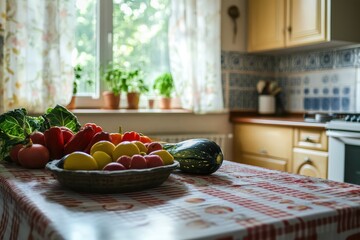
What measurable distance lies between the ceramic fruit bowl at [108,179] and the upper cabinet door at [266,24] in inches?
106

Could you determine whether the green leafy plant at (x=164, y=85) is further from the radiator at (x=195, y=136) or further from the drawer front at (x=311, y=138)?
the drawer front at (x=311, y=138)

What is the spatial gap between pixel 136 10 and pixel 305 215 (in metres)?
2.95

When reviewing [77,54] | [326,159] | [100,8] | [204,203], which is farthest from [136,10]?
[204,203]

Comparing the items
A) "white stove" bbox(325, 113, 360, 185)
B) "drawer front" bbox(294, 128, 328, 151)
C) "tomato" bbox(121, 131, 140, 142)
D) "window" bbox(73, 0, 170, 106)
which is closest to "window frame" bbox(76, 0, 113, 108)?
"window" bbox(73, 0, 170, 106)

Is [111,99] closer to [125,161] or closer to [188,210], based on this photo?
[125,161]

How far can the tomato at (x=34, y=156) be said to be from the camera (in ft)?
4.01

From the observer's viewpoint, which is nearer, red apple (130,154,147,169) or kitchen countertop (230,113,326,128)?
red apple (130,154,147,169)

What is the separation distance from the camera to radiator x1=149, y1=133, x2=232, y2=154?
327cm

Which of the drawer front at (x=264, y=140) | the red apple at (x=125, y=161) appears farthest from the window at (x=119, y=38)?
the red apple at (x=125, y=161)

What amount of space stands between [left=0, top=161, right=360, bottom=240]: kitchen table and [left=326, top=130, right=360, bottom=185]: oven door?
60.6 inches

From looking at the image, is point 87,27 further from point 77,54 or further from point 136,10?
point 136,10

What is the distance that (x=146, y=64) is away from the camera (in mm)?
3486

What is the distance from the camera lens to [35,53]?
281cm

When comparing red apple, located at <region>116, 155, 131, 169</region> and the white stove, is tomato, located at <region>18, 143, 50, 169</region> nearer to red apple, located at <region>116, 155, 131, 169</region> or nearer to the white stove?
red apple, located at <region>116, 155, 131, 169</region>
